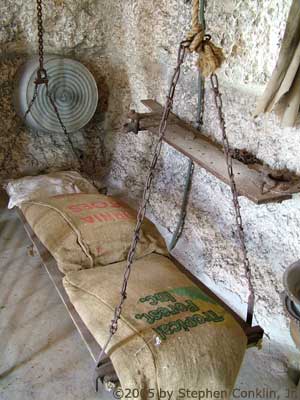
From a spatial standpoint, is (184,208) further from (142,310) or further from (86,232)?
(142,310)

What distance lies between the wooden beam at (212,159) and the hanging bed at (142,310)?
390 millimetres

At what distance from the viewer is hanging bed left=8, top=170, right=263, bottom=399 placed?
1.36 m

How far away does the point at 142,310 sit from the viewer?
1503 mm

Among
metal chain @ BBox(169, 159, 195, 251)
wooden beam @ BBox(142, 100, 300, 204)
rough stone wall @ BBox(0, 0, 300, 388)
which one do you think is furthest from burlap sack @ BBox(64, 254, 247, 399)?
metal chain @ BBox(169, 159, 195, 251)

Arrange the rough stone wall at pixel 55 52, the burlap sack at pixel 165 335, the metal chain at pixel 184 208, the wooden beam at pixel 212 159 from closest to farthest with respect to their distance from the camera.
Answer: the burlap sack at pixel 165 335
the wooden beam at pixel 212 159
the metal chain at pixel 184 208
the rough stone wall at pixel 55 52

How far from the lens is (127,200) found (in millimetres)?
3117

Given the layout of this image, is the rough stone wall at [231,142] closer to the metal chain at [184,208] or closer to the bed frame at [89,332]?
the metal chain at [184,208]

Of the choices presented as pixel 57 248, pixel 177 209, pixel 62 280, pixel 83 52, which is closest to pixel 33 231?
pixel 57 248

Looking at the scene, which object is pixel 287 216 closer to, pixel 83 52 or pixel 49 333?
pixel 49 333

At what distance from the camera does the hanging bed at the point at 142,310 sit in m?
1.36

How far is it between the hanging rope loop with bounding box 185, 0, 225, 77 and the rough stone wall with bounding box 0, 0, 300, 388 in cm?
50

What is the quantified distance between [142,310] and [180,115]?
4.27ft

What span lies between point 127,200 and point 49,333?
123 centimetres

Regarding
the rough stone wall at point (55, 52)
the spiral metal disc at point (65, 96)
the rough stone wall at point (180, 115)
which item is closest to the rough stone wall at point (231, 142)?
the rough stone wall at point (180, 115)
